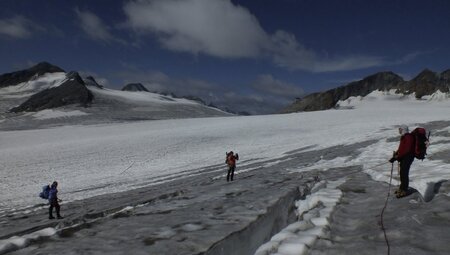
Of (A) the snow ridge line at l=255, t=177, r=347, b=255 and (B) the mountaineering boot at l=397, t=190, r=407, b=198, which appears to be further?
(B) the mountaineering boot at l=397, t=190, r=407, b=198

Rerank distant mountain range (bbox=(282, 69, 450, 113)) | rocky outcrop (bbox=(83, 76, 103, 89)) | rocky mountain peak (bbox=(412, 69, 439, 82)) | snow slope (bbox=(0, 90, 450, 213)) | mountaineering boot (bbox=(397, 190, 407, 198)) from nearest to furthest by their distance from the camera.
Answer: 1. mountaineering boot (bbox=(397, 190, 407, 198))
2. snow slope (bbox=(0, 90, 450, 213))
3. rocky mountain peak (bbox=(412, 69, 439, 82))
4. distant mountain range (bbox=(282, 69, 450, 113))
5. rocky outcrop (bbox=(83, 76, 103, 89))

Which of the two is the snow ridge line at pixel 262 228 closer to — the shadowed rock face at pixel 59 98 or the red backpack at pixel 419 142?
the red backpack at pixel 419 142

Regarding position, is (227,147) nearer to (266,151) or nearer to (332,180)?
(266,151)

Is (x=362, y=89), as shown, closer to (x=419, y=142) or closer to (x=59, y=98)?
(x=59, y=98)

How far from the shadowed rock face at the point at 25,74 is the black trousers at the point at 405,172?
16726 cm

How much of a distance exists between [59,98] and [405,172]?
113 metres

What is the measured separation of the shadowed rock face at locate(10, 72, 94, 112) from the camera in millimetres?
106438

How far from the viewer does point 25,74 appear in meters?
161

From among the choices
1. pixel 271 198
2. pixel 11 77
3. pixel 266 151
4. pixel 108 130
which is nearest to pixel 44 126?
pixel 108 130

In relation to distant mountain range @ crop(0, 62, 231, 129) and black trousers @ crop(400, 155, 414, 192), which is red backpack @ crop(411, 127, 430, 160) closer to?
black trousers @ crop(400, 155, 414, 192)

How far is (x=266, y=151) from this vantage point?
32844 millimetres

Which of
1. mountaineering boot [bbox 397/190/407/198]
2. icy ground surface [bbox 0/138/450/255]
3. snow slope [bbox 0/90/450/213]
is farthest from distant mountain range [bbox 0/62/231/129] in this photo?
mountaineering boot [bbox 397/190/407/198]

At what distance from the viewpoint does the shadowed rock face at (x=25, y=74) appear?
157 metres

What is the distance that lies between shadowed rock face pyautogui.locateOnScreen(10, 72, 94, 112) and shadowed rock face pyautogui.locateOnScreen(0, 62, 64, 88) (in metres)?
42.4
